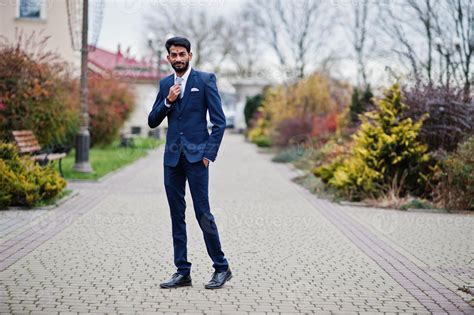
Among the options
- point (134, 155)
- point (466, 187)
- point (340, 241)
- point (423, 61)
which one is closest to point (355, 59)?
point (423, 61)

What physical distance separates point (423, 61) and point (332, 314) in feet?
65.2

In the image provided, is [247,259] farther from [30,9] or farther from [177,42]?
[30,9]

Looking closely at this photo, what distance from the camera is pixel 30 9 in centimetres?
2388

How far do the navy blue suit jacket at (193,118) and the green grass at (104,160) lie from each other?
31.0 feet

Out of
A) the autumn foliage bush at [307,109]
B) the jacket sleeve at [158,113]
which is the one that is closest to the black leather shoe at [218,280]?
the jacket sleeve at [158,113]

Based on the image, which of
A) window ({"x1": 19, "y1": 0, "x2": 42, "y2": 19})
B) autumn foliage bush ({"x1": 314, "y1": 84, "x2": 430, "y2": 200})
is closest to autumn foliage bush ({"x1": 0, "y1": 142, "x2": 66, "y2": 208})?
autumn foliage bush ({"x1": 314, "y1": 84, "x2": 430, "y2": 200})

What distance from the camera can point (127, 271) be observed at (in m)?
6.76

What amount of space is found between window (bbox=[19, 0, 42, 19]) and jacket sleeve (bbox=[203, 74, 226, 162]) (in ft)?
62.7

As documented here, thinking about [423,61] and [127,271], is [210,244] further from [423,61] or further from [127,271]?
[423,61]

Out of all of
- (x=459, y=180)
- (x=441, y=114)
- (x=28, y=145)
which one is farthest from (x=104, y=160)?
(x=459, y=180)

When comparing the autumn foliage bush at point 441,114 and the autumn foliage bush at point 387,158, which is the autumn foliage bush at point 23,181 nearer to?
the autumn foliage bush at point 387,158

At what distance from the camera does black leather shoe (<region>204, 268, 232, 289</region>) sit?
20.1ft

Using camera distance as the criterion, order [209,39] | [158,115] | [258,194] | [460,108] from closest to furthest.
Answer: [158,115] < [460,108] < [258,194] < [209,39]

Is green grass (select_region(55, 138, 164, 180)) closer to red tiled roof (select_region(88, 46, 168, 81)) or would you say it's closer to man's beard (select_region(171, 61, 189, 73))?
red tiled roof (select_region(88, 46, 168, 81))
